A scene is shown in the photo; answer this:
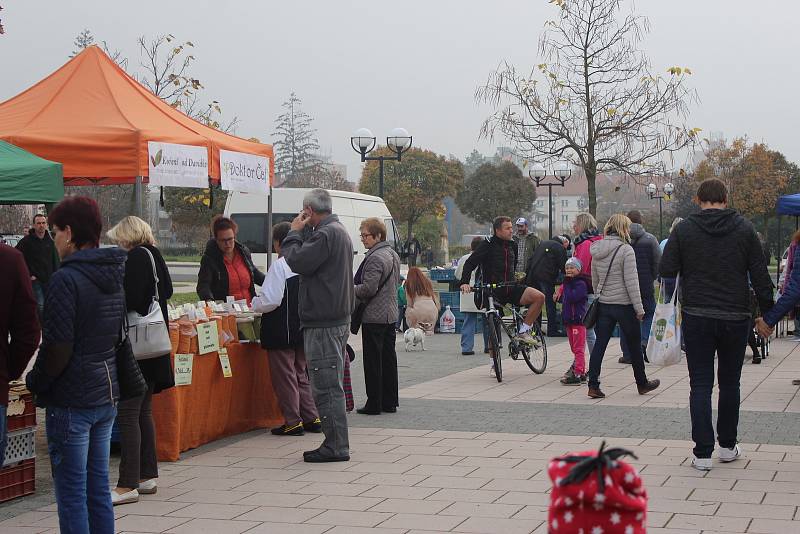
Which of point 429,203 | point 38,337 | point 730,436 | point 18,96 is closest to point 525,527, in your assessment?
point 730,436

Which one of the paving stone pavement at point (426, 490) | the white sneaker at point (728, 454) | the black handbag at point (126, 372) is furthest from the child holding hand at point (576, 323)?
the black handbag at point (126, 372)

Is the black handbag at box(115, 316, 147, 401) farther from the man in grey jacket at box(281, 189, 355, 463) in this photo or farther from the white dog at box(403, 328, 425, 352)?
the white dog at box(403, 328, 425, 352)

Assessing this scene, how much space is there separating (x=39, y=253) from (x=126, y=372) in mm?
11338

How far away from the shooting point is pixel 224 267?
30.4ft

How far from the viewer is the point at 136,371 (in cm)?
517

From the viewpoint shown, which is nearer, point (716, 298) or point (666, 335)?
point (716, 298)

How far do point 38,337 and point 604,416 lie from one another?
6.00 m

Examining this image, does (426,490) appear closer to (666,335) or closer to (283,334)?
(666,335)

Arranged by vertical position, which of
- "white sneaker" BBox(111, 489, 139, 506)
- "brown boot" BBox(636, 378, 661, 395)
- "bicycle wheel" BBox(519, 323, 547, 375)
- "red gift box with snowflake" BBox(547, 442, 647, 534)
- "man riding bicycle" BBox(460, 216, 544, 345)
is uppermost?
"man riding bicycle" BBox(460, 216, 544, 345)

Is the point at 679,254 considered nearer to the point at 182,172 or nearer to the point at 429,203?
the point at 182,172

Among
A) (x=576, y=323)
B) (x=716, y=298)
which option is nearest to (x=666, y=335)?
(x=716, y=298)

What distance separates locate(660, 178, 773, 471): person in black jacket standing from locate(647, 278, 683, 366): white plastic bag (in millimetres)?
476

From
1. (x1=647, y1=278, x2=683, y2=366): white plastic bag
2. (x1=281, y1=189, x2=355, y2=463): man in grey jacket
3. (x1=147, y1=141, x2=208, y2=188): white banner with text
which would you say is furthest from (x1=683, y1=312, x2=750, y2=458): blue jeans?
(x1=147, y1=141, x2=208, y2=188): white banner with text

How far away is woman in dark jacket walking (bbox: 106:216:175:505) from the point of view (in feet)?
20.8
